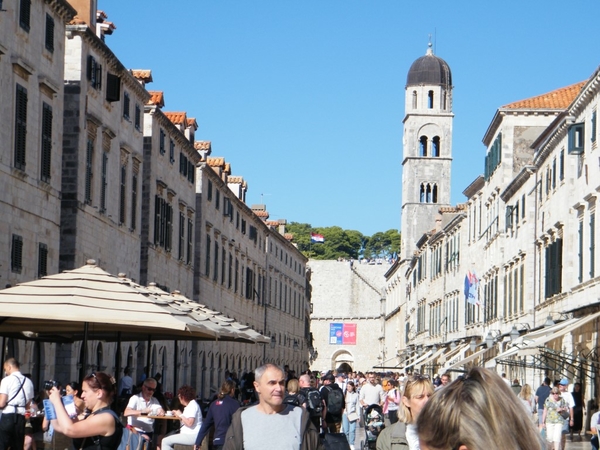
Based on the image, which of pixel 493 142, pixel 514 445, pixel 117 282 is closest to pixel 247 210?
pixel 493 142

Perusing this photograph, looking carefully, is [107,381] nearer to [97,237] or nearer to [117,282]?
[117,282]

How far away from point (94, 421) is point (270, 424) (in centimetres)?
121

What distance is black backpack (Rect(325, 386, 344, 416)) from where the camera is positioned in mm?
20047

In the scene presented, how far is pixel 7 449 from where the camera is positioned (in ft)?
49.2

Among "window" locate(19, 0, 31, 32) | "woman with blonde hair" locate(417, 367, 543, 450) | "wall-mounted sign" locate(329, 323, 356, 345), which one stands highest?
"window" locate(19, 0, 31, 32)

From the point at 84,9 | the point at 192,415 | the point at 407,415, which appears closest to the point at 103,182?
the point at 84,9

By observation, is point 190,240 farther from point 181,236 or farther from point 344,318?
point 344,318

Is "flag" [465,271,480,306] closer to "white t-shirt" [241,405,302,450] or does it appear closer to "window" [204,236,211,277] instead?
"window" [204,236,211,277]

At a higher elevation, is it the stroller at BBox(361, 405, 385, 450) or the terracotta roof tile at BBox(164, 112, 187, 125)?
the terracotta roof tile at BBox(164, 112, 187, 125)

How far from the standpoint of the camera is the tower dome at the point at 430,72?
9500 cm

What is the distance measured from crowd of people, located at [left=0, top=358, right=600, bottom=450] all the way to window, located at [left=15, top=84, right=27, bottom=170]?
6502mm

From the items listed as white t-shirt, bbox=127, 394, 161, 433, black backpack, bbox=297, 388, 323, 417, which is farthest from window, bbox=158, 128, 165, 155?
white t-shirt, bbox=127, 394, 161, 433

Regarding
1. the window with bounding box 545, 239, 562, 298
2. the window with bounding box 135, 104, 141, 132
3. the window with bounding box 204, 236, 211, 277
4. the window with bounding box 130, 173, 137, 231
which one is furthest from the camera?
the window with bounding box 204, 236, 211, 277

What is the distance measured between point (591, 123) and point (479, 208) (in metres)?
23.9
